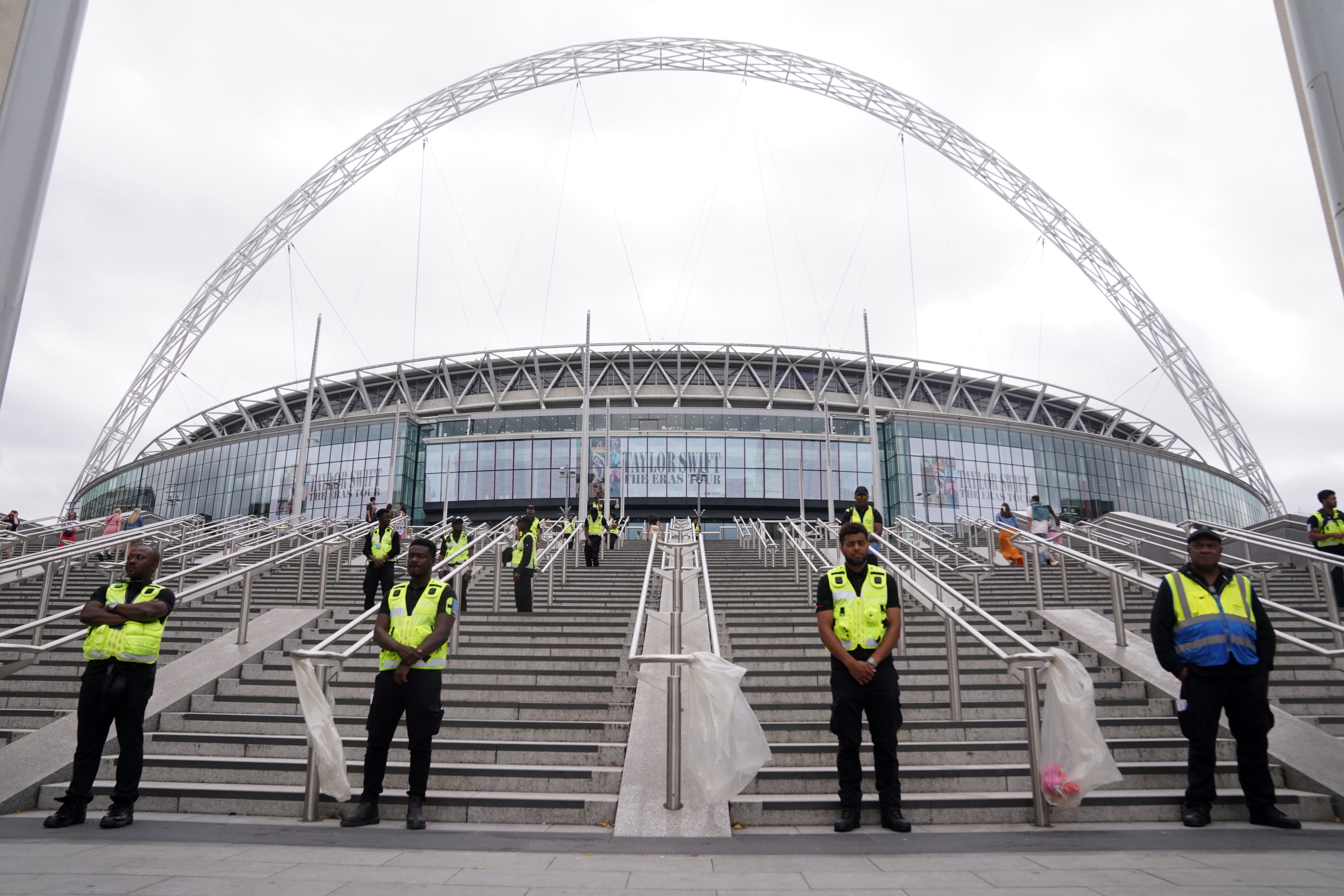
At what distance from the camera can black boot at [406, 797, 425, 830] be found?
469 cm

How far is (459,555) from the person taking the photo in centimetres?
976

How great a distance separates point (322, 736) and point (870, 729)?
3259 millimetres

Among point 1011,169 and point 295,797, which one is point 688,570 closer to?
point 295,797

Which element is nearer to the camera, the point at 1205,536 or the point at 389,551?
the point at 1205,536

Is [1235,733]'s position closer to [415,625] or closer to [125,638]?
[415,625]

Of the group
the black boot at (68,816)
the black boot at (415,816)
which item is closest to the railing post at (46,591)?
the black boot at (68,816)

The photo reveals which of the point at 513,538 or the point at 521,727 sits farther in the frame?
the point at 513,538

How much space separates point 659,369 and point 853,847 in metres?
51.5

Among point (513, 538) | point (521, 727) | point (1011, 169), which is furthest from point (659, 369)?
point (521, 727)

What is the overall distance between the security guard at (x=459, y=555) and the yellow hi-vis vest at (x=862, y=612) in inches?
189

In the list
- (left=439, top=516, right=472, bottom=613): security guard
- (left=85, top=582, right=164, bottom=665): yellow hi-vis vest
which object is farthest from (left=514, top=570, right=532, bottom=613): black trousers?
(left=85, top=582, right=164, bottom=665): yellow hi-vis vest

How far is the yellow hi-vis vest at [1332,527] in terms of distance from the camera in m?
9.31

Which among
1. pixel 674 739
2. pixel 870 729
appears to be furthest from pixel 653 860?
pixel 870 729

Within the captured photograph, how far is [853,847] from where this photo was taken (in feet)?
14.1
